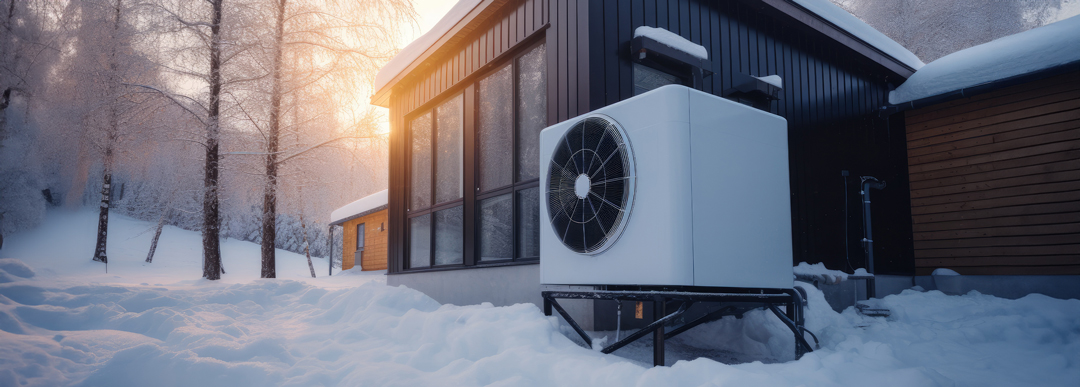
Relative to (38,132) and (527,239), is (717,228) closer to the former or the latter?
(527,239)

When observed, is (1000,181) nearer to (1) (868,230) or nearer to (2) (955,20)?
(1) (868,230)

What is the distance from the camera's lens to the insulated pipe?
450 centimetres

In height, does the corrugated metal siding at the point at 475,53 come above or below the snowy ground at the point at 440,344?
above

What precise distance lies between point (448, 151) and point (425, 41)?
111 cm

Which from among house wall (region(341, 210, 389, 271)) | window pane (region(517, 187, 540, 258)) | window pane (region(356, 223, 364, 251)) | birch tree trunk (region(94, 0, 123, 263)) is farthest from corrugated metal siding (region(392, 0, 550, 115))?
window pane (region(356, 223, 364, 251))

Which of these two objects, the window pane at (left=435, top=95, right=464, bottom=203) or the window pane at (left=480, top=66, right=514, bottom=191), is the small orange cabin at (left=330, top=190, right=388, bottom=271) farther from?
the window pane at (left=480, top=66, right=514, bottom=191)

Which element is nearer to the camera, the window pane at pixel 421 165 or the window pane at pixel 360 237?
the window pane at pixel 421 165

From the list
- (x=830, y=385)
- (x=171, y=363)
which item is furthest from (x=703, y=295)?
(x=171, y=363)

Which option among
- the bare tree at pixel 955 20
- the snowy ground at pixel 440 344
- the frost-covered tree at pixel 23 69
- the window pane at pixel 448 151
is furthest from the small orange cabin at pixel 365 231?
the bare tree at pixel 955 20

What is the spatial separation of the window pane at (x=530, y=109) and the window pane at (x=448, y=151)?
99cm

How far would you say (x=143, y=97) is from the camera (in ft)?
27.5

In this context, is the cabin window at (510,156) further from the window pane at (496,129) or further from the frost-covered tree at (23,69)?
the frost-covered tree at (23,69)

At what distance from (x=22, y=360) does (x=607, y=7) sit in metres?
3.44

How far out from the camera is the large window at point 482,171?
3.91 m
